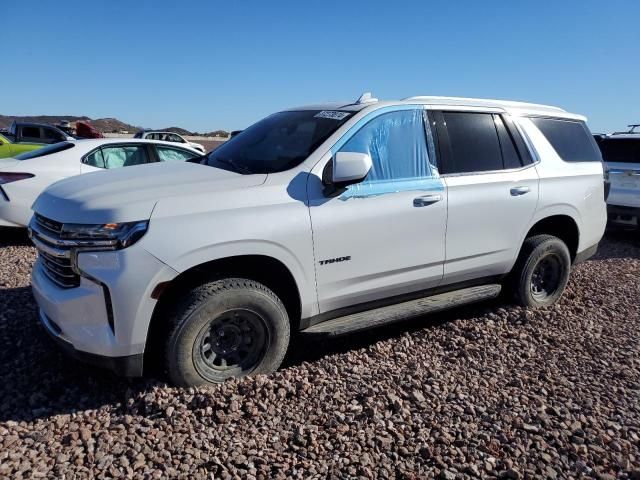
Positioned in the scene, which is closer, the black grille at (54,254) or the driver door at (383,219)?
the black grille at (54,254)

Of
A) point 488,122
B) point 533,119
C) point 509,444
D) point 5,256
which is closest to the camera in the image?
point 509,444

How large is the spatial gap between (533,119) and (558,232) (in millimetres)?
1160

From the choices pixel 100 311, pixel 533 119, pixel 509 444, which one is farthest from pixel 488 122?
pixel 100 311

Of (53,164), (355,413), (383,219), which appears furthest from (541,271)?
→ (53,164)

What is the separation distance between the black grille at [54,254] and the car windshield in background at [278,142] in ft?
4.01

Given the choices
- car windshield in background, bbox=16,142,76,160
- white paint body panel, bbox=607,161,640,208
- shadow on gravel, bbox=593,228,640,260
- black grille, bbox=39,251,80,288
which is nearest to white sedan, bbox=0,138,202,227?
car windshield in background, bbox=16,142,76,160

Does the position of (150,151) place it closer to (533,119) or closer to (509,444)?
(533,119)

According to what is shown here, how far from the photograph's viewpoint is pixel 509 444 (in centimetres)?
286

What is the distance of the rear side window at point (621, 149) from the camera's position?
27.9 ft

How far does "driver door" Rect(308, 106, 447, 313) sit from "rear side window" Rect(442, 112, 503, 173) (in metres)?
0.26

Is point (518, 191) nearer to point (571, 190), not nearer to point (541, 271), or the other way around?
point (571, 190)

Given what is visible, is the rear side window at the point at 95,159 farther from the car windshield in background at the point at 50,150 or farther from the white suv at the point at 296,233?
the white suv at the point at 296,233

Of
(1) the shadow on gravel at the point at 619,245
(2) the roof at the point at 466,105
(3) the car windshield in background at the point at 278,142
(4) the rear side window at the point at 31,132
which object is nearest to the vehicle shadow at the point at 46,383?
(3) the car windshield in background at the point at 278,142

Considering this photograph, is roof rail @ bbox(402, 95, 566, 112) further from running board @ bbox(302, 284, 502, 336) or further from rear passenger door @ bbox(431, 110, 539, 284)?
running board @ bbox(302, 284, 502, 336)
